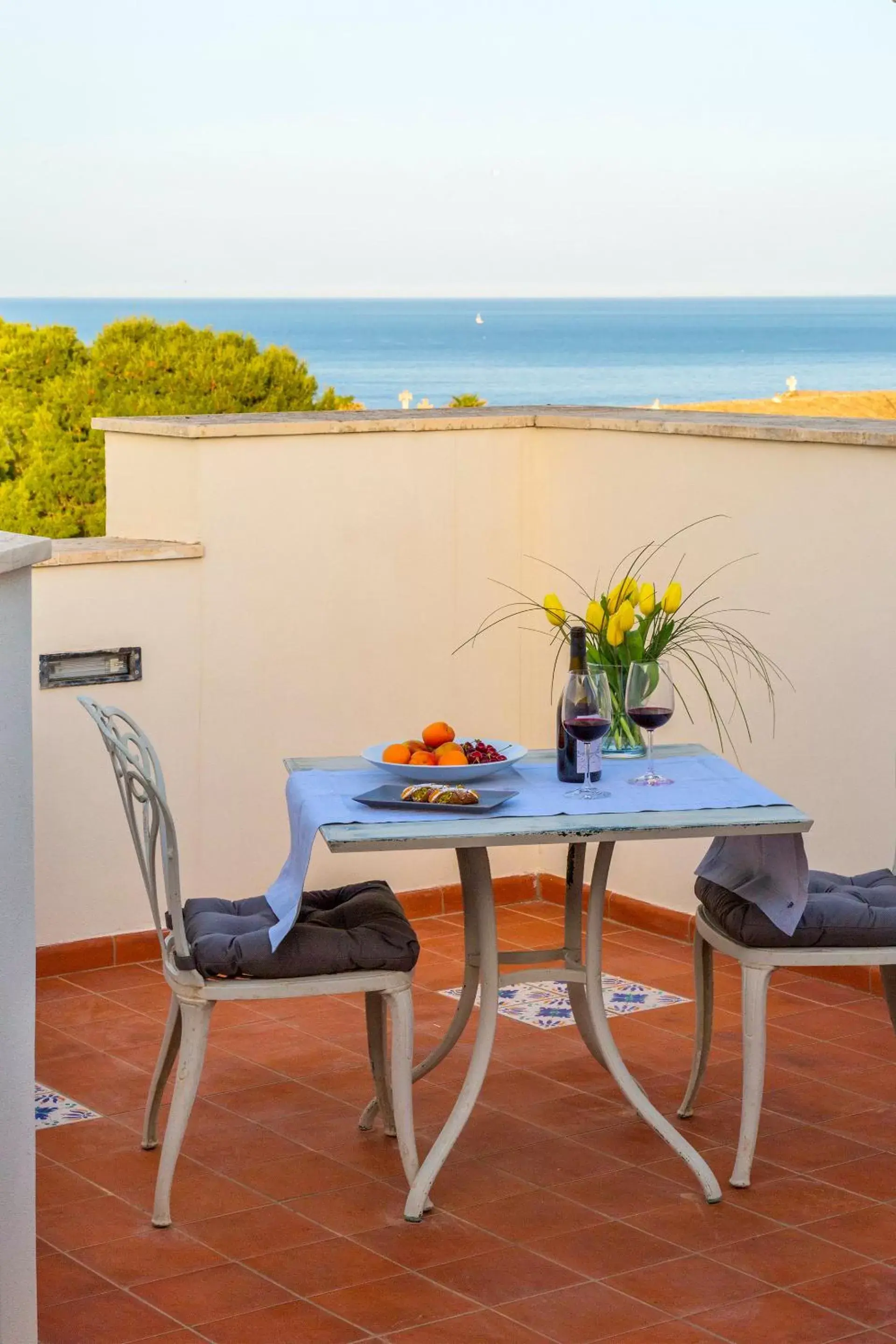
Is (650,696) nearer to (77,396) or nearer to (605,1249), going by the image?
(605,1249)

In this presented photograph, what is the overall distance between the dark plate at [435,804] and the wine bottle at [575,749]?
0.20 meters

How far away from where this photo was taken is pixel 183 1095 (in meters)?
2.99

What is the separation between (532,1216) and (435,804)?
2.41 feet

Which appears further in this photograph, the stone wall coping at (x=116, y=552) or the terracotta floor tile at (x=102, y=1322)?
the stone wall coping at (x=116, y=552)

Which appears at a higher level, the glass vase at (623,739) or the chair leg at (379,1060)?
the glass vase at (623,739)

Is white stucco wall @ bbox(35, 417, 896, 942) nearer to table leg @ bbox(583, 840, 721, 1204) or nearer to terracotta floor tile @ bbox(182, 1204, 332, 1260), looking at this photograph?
table leg @ bbox(583, 840, 721, 1204)

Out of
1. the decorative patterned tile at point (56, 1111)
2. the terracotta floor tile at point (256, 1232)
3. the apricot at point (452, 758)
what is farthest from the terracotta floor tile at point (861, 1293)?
the decorative patterned tile at point (56, 1111)

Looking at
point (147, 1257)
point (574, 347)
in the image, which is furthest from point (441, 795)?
point (574, 347)

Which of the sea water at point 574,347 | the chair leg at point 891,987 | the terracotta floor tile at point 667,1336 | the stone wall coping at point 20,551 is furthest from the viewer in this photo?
the sea water at point 574,347

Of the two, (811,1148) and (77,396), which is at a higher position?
(77,396)

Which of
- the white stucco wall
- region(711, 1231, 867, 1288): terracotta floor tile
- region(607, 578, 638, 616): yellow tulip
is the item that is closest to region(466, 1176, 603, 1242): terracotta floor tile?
region(711, 1231, 867, 1288): terracotta floor tile

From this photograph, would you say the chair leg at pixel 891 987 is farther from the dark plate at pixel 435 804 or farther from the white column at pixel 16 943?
the white column at pixel 16 943

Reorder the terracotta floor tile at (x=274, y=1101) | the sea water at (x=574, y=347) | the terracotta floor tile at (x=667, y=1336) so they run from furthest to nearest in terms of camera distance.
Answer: the sea water at (x=574, y=347) < the terracotta floor tile at (x=274, y=1101) < the terracotta floor tile at (x=667, y=1336)

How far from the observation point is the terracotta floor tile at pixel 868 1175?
3.15 metres
